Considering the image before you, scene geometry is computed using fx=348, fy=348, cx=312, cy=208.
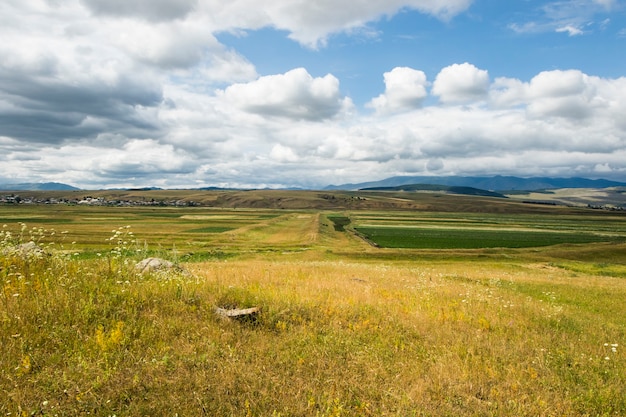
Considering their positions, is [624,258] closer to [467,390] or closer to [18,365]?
[467,390]

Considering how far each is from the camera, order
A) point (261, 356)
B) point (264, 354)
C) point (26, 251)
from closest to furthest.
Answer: point (261, 356)
point (264, 354)
point (26, 251)

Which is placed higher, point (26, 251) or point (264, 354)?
point (26, 251)

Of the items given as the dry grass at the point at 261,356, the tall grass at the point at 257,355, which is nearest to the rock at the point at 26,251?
the tall grass at the point at 257,355

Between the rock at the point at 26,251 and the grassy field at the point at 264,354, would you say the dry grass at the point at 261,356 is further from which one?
the rock at the point at 26,251

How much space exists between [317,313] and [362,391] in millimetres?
3511

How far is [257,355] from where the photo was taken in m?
7.17

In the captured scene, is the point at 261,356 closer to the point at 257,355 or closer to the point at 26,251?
the point at 257,355

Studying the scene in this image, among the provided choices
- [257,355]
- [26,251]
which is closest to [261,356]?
[257,355]

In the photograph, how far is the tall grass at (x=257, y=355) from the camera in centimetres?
572

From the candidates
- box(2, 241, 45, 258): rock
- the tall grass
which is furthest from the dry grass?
box(2, 241, 45, 258): rock

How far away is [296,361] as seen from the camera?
7117mm

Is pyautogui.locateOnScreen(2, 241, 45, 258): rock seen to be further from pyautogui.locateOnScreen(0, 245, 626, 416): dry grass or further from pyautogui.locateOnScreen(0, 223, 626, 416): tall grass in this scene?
pyautogui.locateOnScreen(0, 245, 626, 416): dry grass

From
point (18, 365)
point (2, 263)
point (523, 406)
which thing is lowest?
point (523, 406)

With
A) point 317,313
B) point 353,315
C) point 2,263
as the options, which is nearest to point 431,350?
point 353,315
